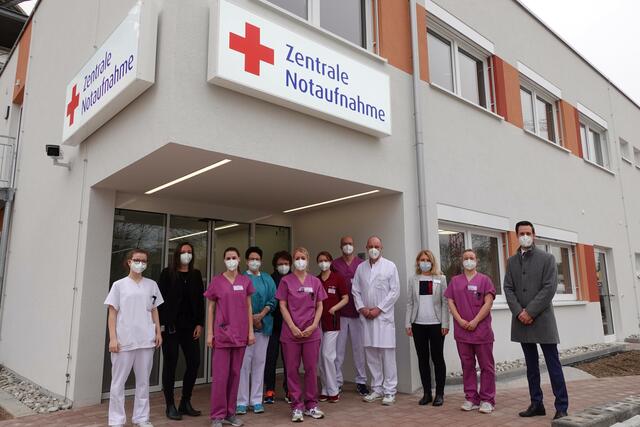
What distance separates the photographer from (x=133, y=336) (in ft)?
15.5

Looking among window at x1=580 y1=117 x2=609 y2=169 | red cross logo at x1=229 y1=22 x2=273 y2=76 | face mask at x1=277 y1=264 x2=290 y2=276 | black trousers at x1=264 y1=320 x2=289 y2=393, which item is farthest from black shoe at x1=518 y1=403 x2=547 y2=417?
window at x1=580 y1=117 x2=609 y2=169

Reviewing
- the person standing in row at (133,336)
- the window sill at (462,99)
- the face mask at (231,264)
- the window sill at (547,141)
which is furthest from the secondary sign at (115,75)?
the window sill at (547,141)

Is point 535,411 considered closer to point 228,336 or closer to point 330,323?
point 330,323

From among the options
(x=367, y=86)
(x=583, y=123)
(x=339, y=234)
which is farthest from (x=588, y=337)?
(x=367, y=86)

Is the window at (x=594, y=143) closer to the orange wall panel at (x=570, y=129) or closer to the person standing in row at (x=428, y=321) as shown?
the orange wall panel at (x=570, y=129)

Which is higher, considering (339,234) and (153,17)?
(153,17)

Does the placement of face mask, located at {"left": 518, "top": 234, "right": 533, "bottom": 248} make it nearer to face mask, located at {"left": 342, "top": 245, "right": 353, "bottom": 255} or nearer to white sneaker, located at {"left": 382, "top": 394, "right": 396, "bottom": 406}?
face mask, located at {"left": 342, "top": 245, "right": 353, "bottom": 255}

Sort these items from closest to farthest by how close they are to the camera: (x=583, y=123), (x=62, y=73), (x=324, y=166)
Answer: (x=324, y=166) → (x=62, y=73) → (x=583, y=123)

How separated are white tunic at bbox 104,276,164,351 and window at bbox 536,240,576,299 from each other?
8.85 m

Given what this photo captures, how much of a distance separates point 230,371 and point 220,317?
0.56m

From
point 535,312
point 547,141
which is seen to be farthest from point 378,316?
point 547,141

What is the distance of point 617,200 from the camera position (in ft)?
45.1

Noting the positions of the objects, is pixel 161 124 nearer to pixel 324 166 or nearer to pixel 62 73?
pixel 324 166

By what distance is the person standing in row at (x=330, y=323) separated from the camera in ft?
19.4
